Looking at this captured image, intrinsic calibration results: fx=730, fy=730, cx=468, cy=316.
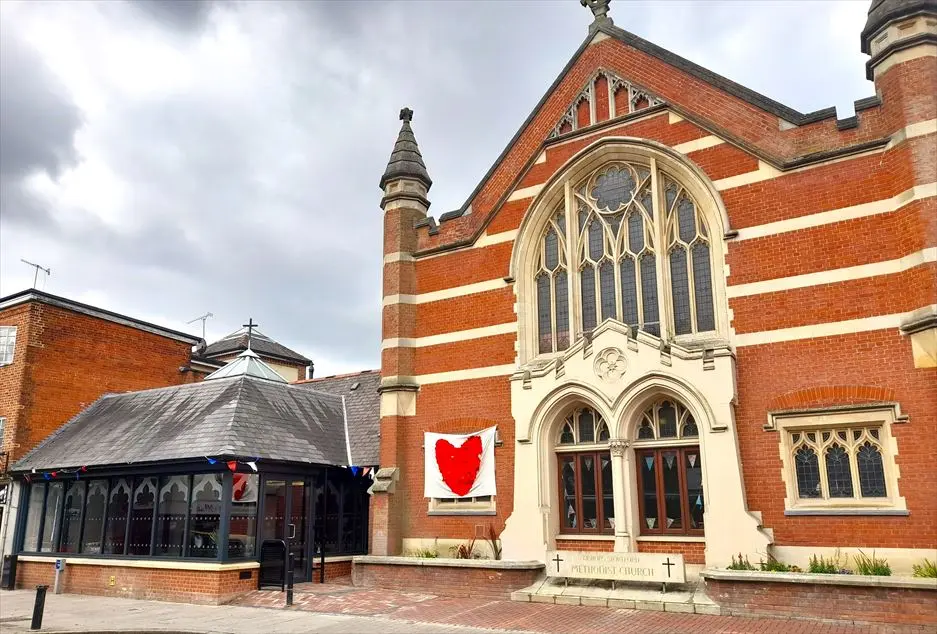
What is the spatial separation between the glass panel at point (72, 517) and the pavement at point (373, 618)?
8.45 ft

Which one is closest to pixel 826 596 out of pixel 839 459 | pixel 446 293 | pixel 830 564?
pixel 830 564

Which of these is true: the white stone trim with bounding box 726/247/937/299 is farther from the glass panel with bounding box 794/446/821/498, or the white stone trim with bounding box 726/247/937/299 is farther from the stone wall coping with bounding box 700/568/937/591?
the stone wall coping with bounding box 700/568/937/591

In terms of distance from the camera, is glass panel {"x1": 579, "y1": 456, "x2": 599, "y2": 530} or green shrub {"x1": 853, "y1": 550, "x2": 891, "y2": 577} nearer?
green shrub {"x1": 853, "y1": 550, "x2": 891, "y2": 577}

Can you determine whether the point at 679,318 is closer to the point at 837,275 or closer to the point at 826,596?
the point at 837,275

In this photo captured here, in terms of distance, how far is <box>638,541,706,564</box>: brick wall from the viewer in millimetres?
13547

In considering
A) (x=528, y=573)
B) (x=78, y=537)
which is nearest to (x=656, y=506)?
(x=528, y=573)

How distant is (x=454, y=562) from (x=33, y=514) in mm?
12345

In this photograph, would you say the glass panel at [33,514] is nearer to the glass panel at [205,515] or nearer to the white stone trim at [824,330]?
the glass panel at [205,515]

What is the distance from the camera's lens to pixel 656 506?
563 inches

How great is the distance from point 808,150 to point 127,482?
1671 centimetres

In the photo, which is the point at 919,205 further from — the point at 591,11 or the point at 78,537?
the point at 78,537

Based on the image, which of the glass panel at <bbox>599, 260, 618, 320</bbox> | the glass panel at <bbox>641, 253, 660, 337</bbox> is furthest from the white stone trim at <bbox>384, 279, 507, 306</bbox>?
the glass panel at <bbox>641, 253, 660, 337</bbox>

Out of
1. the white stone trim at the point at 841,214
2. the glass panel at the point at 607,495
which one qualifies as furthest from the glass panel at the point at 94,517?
the white stone trim at the point at 841,214

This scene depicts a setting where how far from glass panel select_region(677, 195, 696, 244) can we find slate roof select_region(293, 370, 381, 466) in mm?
9183
